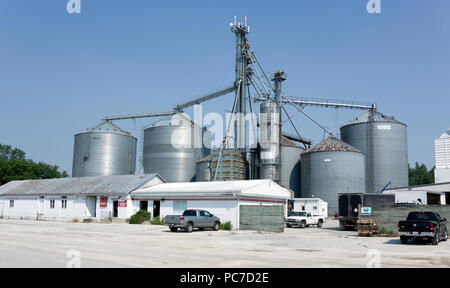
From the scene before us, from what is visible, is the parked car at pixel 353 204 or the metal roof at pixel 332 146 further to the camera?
the metal roof at pixel 332 146

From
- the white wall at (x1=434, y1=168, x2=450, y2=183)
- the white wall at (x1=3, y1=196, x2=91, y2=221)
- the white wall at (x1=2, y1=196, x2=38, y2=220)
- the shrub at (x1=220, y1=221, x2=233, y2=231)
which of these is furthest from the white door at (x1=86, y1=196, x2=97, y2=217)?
the white wall at (x1=434, y1=168, x2=450, y2=183)

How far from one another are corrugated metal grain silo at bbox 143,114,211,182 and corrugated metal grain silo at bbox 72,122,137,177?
6715 millimetres

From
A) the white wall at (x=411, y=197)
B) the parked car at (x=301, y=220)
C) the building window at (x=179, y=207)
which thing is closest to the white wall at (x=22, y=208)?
the building window at (x=179, y=207)

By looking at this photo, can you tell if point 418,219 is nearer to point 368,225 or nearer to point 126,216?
point 368,225

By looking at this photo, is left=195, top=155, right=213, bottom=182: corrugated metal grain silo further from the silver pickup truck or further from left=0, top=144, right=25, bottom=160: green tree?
left=0, top=144, right=25, bottom=160: green tree

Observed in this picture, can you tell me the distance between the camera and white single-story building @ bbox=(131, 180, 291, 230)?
3622cm

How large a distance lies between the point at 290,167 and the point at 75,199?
3401 cm

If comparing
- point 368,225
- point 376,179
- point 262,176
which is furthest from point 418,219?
point 376,179

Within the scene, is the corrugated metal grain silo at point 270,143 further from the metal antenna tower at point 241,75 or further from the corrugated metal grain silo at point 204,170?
the corrugated metal grain silo at point 204,170

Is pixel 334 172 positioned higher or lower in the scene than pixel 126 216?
higher

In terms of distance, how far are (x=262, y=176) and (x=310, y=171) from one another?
809 cm

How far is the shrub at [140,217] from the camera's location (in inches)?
1708

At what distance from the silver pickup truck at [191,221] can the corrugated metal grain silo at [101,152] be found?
43.2 meters

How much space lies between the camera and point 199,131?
242 ft
